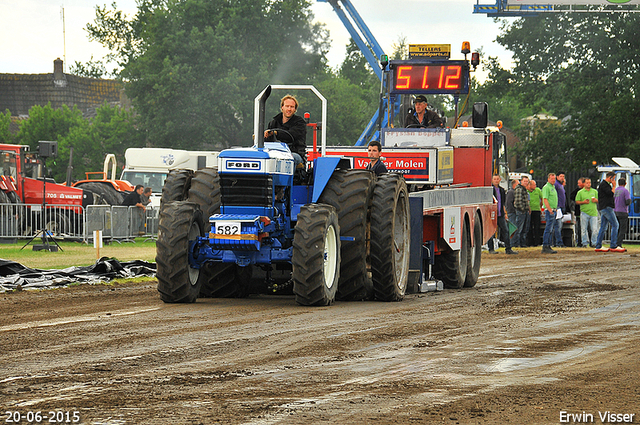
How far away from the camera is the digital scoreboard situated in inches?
649

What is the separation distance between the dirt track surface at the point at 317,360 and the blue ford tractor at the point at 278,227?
31 centimetres

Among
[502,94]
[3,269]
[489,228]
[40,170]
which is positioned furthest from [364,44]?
[3,269]

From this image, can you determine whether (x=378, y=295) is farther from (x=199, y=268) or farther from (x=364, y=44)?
(x=364, y=44)

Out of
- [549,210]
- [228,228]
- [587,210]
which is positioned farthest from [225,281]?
[587,210]

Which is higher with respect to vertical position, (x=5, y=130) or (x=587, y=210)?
(x=5, y=130)

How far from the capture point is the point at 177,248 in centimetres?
1027

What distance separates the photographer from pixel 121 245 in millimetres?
23484

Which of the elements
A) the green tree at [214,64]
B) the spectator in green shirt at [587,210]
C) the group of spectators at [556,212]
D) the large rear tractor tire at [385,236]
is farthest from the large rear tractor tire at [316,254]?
the green tree at [214,64]

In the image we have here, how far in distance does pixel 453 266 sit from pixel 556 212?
38.1 feet

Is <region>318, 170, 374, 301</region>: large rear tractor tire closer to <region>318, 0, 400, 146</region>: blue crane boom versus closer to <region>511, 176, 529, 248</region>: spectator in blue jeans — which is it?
<region>511, 176, 529, 248</region>: spectator in blue jeans

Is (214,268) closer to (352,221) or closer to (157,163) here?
(352,221)

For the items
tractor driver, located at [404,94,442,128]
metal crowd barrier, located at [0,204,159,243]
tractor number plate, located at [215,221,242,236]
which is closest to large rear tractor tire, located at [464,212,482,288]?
tractor driver, located at [404,94,442,128]

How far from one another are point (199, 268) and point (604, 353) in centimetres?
487

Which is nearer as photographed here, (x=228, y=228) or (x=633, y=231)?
(x=228, y=228)
